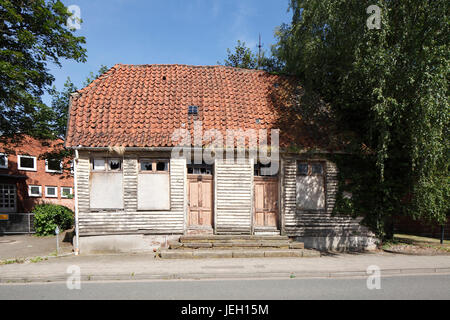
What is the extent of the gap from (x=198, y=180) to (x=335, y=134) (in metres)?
5.99

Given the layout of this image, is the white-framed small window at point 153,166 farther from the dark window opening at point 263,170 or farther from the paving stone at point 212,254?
the dark window opening at point 263,170

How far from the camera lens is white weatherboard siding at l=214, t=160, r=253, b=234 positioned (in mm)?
10094

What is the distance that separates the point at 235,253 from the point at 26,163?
25493mm

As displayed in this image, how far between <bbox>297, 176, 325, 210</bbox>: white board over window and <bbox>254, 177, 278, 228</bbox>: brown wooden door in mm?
963

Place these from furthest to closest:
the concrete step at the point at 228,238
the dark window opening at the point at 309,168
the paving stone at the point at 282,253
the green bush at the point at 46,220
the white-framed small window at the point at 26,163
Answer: the white-framed small window at the point at 26,163, the green bush at the point at 46,220, the dark window opening at the point at 309,168, the concrete step at the point at 228,238, the paving stone at the point at 282,253

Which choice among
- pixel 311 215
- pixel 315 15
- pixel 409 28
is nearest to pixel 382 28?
pixel 409 28

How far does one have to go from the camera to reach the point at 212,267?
7.43 meters

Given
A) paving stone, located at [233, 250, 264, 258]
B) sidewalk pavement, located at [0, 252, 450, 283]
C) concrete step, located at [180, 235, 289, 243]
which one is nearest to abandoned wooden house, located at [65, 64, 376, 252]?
concrete step, located at [180, 235, 289, 243]

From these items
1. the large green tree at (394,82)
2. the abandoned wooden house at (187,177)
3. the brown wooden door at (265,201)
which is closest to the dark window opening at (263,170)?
the abandoned wooden house at (187,177)

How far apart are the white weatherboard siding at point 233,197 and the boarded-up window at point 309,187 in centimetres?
201

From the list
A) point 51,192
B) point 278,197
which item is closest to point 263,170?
point 278,197

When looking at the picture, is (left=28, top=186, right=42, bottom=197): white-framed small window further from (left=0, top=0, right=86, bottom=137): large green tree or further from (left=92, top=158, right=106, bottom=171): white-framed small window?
(left=92, top=158, right=106, bottom=171): white-framed small window

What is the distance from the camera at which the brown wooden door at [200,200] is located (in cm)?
1034
